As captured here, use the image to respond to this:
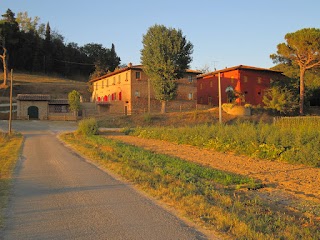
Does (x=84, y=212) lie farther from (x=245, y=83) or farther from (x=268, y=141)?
(x=245, y=83)

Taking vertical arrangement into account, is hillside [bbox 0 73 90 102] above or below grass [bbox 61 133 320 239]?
above

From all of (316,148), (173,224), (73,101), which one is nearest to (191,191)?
(173,224)

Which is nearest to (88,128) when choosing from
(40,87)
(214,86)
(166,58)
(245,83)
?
(166,58)

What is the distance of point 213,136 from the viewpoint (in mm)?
19875

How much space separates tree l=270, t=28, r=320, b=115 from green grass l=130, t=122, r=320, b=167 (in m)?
28.9

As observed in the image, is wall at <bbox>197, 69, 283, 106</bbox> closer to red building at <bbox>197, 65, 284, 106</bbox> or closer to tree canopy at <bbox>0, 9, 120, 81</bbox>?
red building at <bbox>197, 65, 284, 106</bbox>

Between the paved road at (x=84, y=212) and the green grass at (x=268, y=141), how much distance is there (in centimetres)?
736

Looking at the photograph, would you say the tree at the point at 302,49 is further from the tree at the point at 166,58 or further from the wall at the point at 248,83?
the tree at the point at 166,58

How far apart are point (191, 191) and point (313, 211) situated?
2574mm

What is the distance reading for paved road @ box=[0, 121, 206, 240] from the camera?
5211 millimetres

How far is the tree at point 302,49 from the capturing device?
143ft

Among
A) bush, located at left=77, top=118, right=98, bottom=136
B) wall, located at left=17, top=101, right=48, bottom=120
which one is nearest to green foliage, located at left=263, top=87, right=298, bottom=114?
bush, located at left=77, top=118, right=98, bottom=136

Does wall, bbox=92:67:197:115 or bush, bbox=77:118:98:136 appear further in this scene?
wall, bbox=92:67:197:115

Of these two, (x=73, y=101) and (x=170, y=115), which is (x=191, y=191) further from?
(x=73, y=101)
